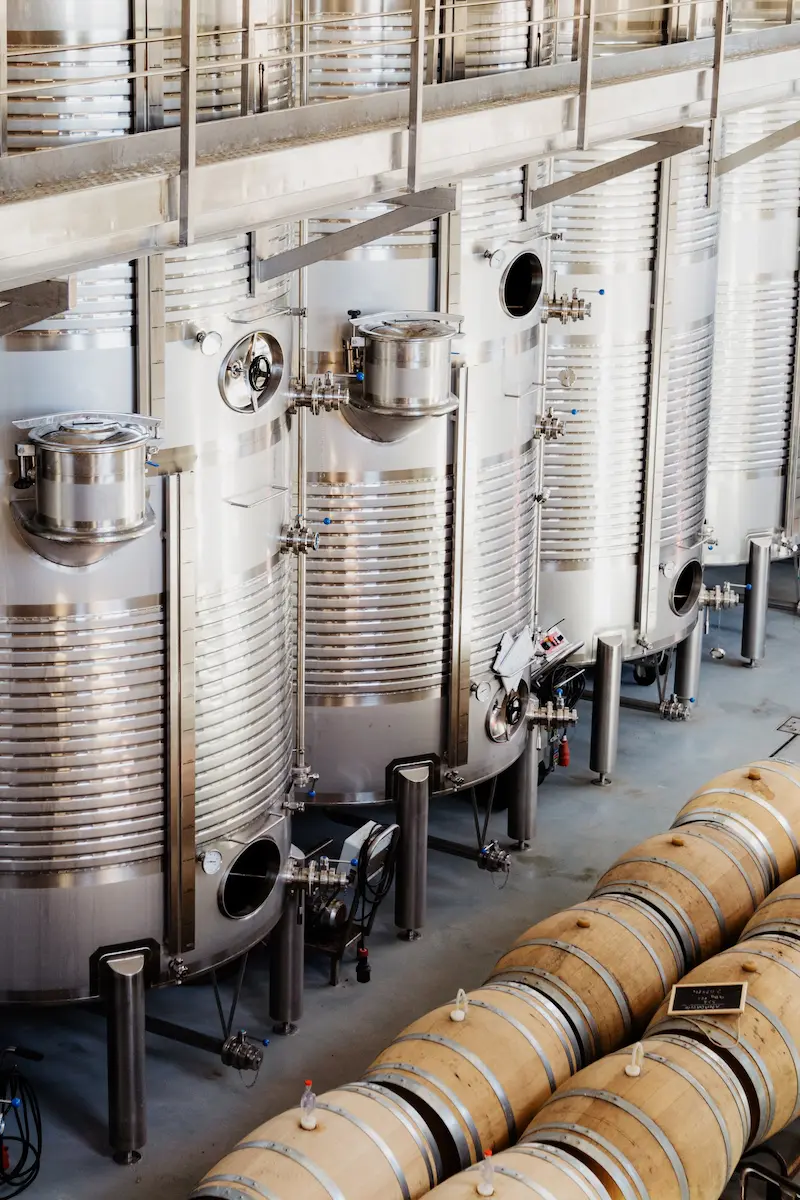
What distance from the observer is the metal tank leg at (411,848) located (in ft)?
29.9

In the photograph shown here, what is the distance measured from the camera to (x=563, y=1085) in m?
6.62

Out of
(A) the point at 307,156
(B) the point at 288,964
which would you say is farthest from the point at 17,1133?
(A) the point at 307,156

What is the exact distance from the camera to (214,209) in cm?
531

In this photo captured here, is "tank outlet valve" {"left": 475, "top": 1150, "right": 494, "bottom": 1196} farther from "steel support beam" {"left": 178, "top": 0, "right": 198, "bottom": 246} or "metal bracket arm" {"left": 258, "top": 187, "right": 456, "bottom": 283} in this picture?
"metal bracket arm" {"left": 258, "top": 187, "right": 456, "bottom": 283}

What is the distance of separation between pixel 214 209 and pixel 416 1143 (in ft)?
11.0

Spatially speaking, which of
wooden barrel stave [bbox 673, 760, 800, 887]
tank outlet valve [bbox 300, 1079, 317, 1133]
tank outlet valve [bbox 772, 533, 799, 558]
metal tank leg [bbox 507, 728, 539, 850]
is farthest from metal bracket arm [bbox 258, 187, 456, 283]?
tank outlet valve [bbox 772, 533, 799, 558]

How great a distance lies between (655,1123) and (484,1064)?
0.72 m

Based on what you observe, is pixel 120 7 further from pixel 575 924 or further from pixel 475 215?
pixel 575 924

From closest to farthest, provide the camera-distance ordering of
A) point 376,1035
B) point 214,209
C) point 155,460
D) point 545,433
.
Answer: point 214,209 < point 155,460 < point 376,1035 < point 545,433

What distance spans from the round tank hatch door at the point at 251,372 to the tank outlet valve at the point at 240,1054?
289 cm

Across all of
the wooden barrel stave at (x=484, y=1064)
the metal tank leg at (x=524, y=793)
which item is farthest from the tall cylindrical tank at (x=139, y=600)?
the metal tank leg at (x=524, y=793)

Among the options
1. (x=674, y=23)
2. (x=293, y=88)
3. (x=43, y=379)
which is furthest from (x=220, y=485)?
(x=674, y=23)

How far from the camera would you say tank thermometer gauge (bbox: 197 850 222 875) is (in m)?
7.48

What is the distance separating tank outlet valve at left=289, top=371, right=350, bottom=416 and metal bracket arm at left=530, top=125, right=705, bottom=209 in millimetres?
1435
